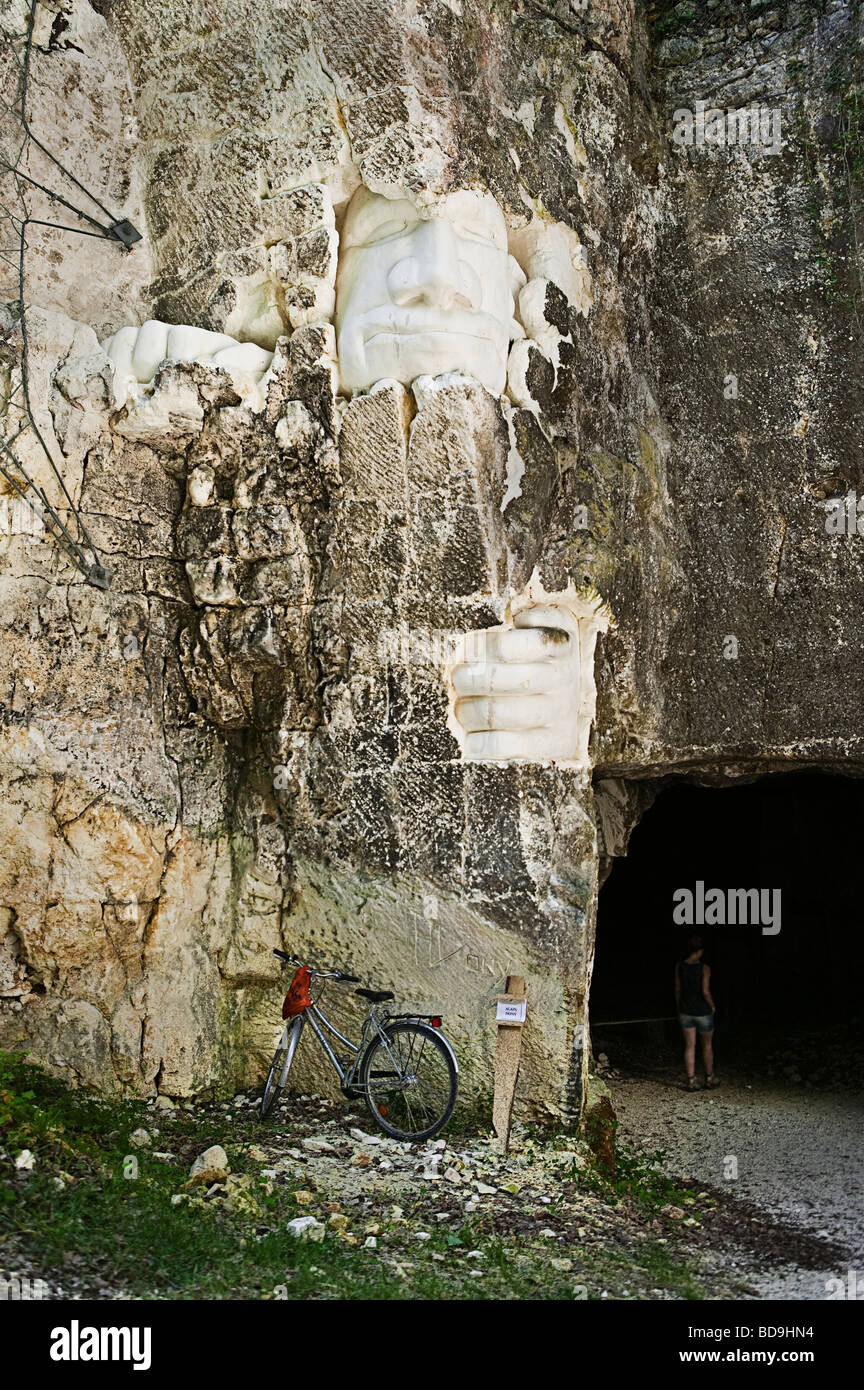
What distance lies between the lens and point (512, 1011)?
5070mm

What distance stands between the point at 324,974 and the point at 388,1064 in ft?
1.50

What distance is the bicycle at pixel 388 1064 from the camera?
4.99m

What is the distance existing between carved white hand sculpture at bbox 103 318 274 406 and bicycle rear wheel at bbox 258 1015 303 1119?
2.78 m

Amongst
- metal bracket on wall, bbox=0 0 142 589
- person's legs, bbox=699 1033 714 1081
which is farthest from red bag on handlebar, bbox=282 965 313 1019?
person's legs, bbox=699 1033 714 1081

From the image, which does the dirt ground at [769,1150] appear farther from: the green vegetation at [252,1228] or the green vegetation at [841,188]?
the green vegetation at [841,188]

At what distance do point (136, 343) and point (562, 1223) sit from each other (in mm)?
4053

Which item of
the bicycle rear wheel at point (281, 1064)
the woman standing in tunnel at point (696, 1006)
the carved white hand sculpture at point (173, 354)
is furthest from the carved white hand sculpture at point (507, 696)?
the woman standing in tunnel at point (696, 1006)

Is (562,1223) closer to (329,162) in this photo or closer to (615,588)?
(615,588)

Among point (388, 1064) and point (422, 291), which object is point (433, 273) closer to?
point (422, 291)

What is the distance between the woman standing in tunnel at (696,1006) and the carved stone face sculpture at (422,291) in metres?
3.76

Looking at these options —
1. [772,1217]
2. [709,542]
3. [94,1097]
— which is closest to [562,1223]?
[772,1217]

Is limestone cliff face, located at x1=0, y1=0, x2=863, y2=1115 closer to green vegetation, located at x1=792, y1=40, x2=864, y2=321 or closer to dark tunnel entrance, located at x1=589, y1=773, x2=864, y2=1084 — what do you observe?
green vegetation, located at x1=792, y1=40, x2=864, y2=321

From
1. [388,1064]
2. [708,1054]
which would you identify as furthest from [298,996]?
[708,1054]

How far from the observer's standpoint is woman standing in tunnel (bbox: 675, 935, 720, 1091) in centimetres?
731
